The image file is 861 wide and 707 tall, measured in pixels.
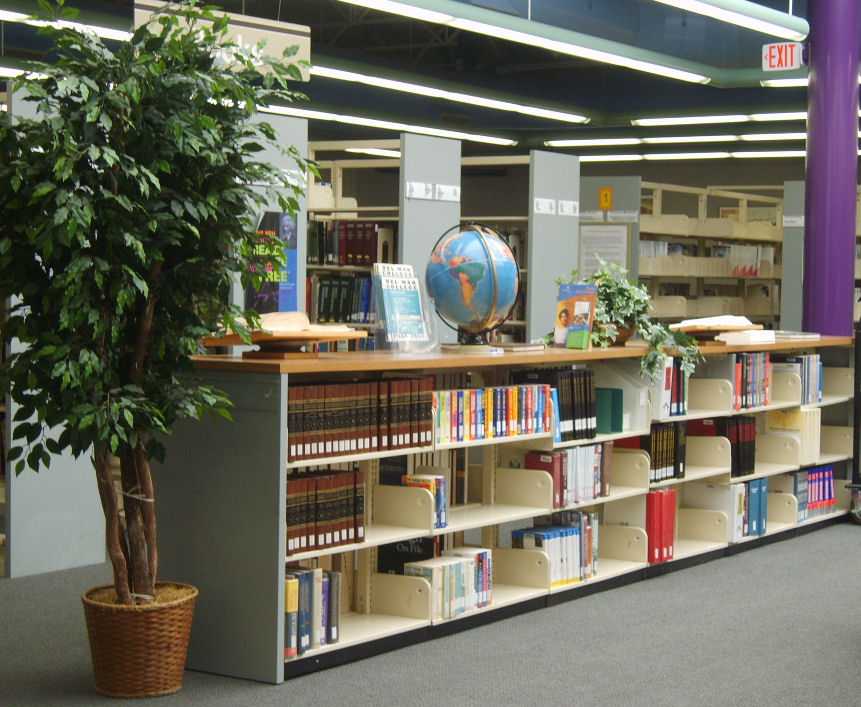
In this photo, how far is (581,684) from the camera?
432cm

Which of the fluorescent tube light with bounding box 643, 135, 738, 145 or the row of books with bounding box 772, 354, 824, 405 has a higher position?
the fluorescent tube light with bounding box 643, 135, 738, 145

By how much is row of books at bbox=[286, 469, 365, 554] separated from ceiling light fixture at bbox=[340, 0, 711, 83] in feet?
13.3

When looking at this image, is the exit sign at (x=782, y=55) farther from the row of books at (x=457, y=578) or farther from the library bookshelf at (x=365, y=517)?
the row of books at (x=457, y=578)

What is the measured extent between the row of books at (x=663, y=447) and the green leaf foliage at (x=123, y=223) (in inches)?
112

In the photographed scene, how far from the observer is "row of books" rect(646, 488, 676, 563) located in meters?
6.18

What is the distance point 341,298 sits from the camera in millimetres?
8758

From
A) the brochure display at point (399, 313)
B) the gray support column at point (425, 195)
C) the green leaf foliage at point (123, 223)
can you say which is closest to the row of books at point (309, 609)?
the green leaf foliage at point (123, 223)

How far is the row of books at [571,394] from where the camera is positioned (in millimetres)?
5613

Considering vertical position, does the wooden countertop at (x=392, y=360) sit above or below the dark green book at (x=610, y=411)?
above

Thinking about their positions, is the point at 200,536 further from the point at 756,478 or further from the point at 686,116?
the point at 686,116

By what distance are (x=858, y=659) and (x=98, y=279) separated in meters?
3.23

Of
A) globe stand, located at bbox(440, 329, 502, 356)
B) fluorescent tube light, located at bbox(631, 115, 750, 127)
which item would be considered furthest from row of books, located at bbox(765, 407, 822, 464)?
fluorescent tube light, located at bbox(631, 115, 750, 127)

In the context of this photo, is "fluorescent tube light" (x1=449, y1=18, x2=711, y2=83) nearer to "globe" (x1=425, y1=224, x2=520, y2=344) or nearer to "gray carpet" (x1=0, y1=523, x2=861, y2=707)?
"globe" (x1=425, y1=224, x2=520, y2=344)

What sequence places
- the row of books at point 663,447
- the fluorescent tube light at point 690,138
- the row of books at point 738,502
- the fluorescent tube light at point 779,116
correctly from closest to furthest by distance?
1. the row of books at point 663,447
2. the row of books at point 738,502
3. the fluorescent tube light at point 779,116
4. the fluorescent tube light at point 690,138
